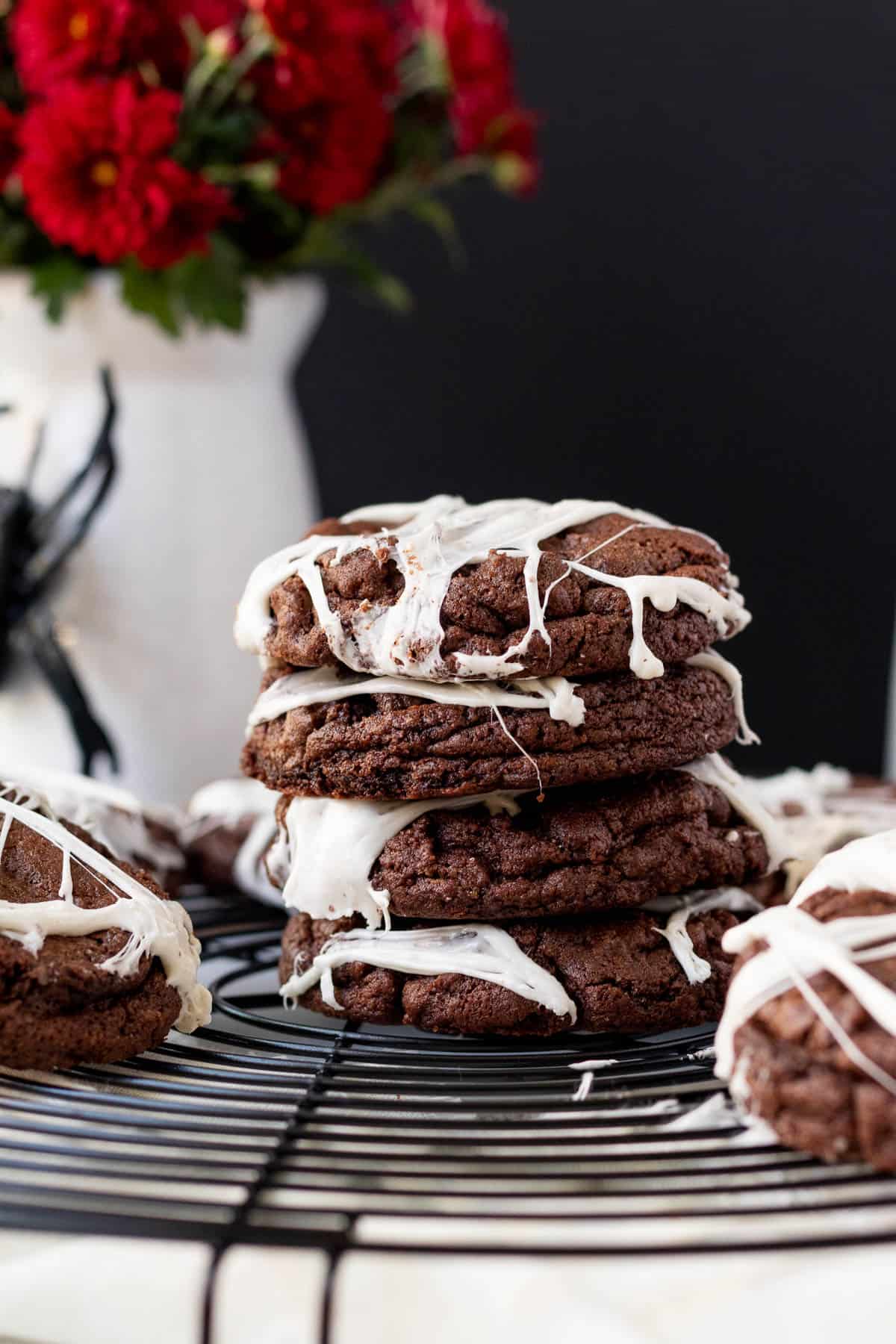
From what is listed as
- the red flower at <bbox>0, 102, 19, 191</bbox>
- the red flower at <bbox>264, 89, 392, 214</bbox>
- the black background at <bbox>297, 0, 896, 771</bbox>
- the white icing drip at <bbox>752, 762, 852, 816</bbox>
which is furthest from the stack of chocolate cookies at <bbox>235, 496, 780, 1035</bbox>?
the black background at <bbox>297, 0, 896, 771</bbox>

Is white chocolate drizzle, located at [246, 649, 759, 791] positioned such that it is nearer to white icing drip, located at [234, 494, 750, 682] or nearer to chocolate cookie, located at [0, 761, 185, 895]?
white icing drip, located at [234, 494, 750, 682]

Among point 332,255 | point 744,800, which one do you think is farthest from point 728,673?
point 332,255

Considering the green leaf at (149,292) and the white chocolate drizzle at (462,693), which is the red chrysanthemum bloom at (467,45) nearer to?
the green leaf at (149,292)

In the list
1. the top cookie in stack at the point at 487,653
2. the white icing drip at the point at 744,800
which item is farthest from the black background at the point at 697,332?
the top cookie in stack at the point at 487,653

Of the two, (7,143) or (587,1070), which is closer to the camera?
(587,1070)

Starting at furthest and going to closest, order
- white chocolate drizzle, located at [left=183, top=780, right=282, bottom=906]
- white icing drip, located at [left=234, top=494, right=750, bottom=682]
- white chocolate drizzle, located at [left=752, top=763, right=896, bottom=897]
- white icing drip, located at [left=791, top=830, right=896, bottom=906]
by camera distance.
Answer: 1. white chocolate drizzle, located at [left=183, top=780, right=282, bottom=906]
2. white chocolate drizzle, located at [left=752, top=763, right=896, bottom=897]
3. white icing drip, located at [left=234, top=494, right=750, bottom=682]
4. white icing drip, located at [left=791, top=830, right=896, bottom=906]

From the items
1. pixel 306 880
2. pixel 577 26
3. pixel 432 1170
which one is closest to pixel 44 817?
pixel 306 880

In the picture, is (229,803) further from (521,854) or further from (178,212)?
(178,212)
